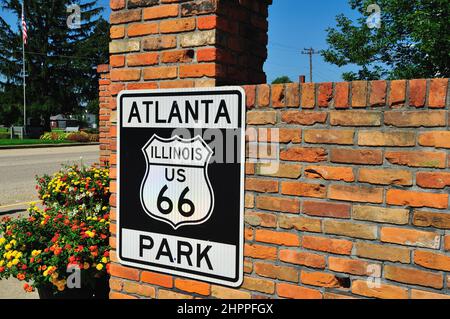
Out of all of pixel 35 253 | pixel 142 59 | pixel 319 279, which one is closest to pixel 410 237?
pixel 319 279

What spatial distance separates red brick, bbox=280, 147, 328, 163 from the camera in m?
2.24

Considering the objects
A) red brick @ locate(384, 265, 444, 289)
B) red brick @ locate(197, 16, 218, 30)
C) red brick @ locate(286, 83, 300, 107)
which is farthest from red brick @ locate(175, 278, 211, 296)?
red brick @ locate(197, 16, 218, 30)

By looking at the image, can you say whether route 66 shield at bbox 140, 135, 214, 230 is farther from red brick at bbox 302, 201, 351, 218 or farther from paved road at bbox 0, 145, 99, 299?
paved road at bbox 0, 145, 99, 299

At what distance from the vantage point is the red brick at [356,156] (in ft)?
6.93

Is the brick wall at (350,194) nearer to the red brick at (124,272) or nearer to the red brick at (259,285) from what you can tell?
the red brick at (259,285)

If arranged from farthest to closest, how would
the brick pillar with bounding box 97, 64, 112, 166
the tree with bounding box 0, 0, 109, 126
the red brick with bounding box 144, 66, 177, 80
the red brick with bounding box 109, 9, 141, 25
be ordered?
the tree with bounding box 0, 0, 109, 126 → the brick pillar with bounding box 97, 64, 112, 166 → the red brick with bounding box 109, 9, 141, 25 → the red brick with bounding box 144, 66, 177, 80

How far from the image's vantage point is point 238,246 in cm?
245

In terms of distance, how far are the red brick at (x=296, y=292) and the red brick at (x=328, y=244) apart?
0.23m

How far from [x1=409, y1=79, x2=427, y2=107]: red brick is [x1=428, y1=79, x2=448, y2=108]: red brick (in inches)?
1.1
